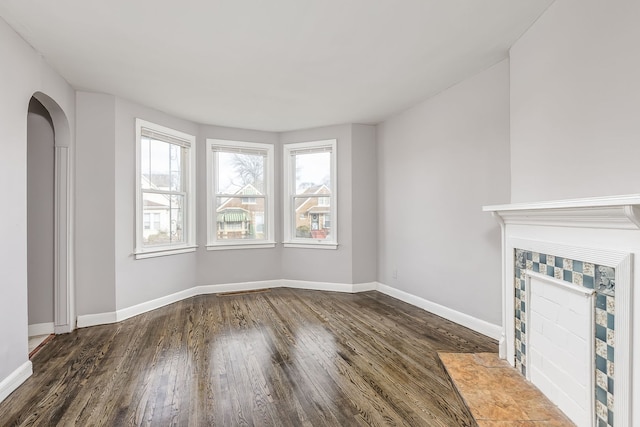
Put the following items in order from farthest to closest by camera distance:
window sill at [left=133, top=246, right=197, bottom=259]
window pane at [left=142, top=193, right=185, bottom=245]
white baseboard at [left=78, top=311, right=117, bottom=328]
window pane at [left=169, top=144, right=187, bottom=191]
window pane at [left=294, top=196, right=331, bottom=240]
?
window pane at [left=294, top=196, right=331, bottom=240], window pane at [left=169, top=144, right=187, bottom=191], window pane at [left=142, top=193, right=185, bottom=245], window sill at [left=133, top=246, right=197, bottom=259], white baseboard at [left=78, top=311, right=117, bottom=328]

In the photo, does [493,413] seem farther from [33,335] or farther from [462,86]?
[33,335]

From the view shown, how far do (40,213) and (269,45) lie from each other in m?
2.75

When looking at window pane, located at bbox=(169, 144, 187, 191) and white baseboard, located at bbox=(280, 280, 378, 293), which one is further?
white baseboard, located at bbox=(280, 280, 378, 293)

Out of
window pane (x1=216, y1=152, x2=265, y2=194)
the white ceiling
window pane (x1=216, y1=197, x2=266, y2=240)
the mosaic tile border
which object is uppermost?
the white ceiling

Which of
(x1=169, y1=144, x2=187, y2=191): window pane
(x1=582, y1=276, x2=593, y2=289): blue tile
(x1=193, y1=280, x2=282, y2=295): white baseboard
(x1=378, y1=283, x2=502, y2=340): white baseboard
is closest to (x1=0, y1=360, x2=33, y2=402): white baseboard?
(x1=193, y1=280, x2=282, y2=295): white baseboard

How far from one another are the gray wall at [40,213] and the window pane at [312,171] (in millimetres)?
2986

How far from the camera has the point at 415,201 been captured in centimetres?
395

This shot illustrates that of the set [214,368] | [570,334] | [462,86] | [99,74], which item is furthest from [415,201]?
[99,74]

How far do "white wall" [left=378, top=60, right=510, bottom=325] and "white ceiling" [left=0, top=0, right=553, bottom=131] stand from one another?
31 cm

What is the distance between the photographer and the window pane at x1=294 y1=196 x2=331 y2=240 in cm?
488

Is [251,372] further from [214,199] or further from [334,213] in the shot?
[214,199]

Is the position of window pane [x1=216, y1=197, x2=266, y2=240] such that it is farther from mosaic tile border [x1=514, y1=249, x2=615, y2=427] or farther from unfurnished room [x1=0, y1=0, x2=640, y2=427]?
mosaic tile border [x1=514, y1=249, x2=615, y2=427]

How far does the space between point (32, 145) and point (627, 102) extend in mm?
4581

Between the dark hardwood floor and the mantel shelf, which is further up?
the mantel shelf
